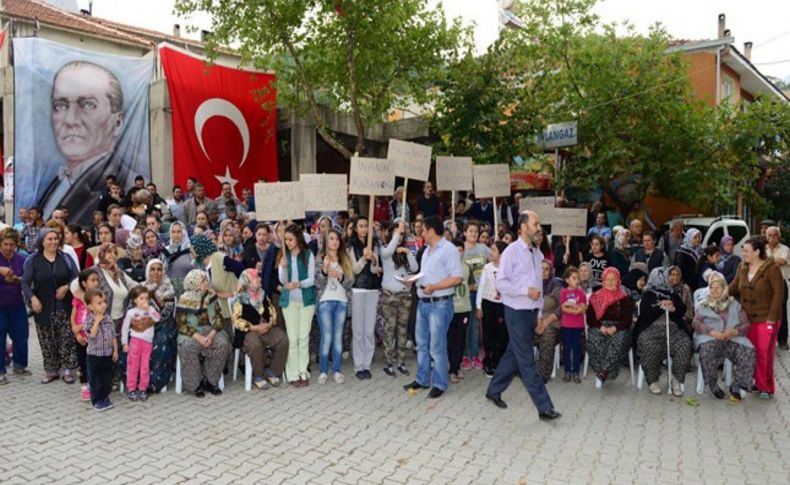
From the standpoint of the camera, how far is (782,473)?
503 cm

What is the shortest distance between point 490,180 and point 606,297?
10.3 ft

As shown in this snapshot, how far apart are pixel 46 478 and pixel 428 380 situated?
3.83 meters

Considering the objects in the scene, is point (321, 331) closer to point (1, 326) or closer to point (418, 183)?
point (1, 326)

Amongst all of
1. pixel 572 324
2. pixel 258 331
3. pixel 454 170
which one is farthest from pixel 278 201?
pixel 572 324

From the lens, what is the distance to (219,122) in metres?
16.7

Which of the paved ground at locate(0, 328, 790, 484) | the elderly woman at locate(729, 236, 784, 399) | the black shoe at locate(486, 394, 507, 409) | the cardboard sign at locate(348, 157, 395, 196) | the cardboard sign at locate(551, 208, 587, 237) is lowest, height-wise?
the paved ground at locate(0, 328, 790, 484)

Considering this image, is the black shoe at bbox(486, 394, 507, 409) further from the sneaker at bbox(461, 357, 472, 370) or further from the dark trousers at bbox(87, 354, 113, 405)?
the dark trousers at bbox(87, 354, 113, 405)

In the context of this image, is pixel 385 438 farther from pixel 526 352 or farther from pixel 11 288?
pixel 11 288

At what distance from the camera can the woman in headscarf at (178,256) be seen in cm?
755

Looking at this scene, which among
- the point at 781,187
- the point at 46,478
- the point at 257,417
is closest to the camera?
the point at 46,478

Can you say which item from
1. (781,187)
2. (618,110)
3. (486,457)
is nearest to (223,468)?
(486,457)

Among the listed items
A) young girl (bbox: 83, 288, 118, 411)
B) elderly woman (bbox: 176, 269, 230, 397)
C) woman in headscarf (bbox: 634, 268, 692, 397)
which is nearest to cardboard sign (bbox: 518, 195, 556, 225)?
woman in headscarf (bbox: 634, 268, 692, 397)

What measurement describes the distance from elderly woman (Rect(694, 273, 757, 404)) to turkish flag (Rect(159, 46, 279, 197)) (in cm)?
1241

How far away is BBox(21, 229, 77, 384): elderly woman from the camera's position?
7316mm
